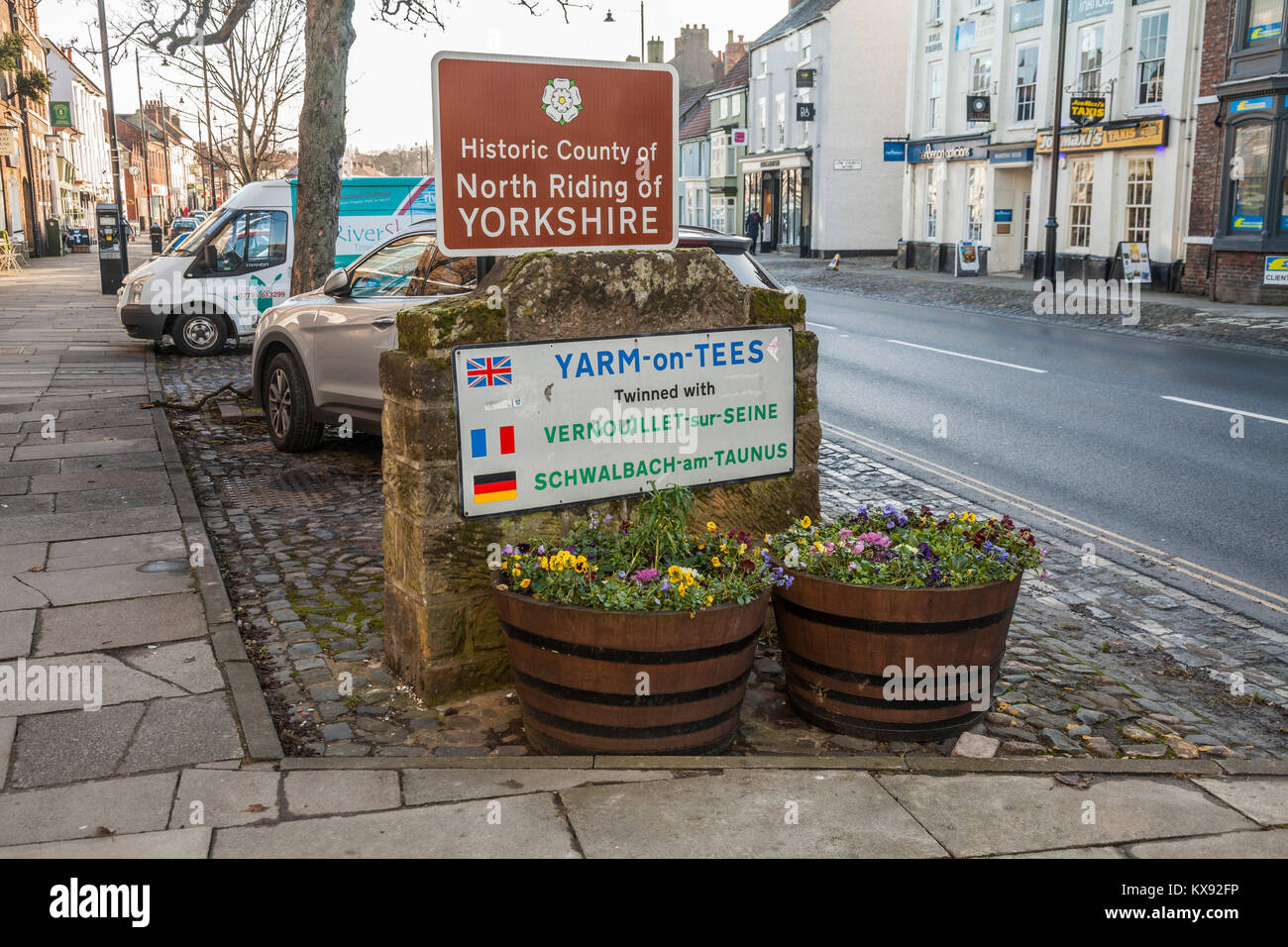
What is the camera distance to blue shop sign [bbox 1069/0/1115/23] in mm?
28062

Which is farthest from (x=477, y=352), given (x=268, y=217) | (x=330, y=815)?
(x=268, y=217)

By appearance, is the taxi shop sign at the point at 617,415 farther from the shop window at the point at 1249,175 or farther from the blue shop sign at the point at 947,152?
the blue shop sign at the point at 947,152

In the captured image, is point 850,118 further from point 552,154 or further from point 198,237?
point 552,154

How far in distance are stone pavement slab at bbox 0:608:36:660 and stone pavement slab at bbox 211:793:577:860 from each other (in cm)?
220

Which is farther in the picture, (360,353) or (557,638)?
(360,353)

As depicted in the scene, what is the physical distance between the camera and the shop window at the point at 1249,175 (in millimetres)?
23000

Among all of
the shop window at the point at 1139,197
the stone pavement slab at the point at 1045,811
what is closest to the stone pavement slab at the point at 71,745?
the stone pavement slab at the point at 1045,811

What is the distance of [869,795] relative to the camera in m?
3.89

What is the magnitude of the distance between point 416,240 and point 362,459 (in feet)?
6.17

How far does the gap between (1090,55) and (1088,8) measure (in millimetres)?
1143

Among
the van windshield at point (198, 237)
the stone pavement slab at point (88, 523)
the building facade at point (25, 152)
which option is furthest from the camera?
the building facade at point (25, 152)

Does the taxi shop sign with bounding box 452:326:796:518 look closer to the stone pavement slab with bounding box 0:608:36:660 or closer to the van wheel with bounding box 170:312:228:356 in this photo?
the stone pavement slab with bounding box 0:608:36:660

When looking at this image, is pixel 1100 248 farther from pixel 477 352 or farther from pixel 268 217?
pixel 477 352

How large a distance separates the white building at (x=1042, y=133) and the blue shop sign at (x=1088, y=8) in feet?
0.13
